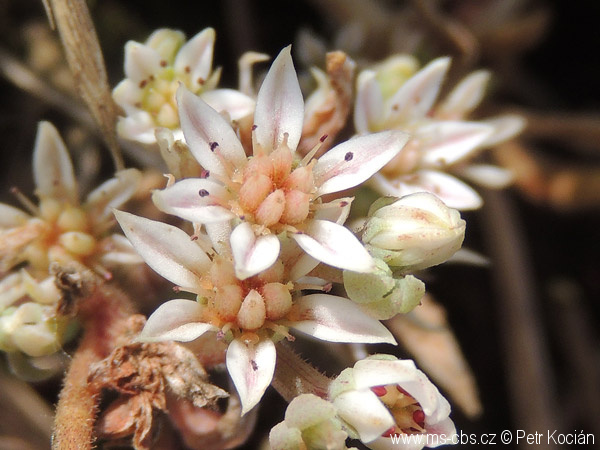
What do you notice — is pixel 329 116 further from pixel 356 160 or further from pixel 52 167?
pixel 52 167

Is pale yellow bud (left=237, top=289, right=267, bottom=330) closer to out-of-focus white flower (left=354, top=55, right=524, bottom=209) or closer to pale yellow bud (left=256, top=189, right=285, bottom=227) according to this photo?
pale yellow bud (left=256, top=189, right=285, bottom=227)

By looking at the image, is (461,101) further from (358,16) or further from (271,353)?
(271,353)

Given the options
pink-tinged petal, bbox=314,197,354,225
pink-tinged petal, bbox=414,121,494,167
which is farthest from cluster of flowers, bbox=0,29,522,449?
pink-tinged petal, bbox=414,121,494,167

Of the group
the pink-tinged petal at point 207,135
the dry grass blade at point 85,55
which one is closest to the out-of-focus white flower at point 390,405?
the pink-tinged petal at point 207,135

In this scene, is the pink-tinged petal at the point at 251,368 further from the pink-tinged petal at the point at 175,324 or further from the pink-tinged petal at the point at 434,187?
the pink-tinged petal at the point at 434,187

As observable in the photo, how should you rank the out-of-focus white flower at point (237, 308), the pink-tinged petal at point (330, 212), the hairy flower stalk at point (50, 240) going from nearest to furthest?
the out-of-focus white flower at point (237, 308), the pink-tinged petal at point (330, 212), the hairy flower stalk at point (50, 240)
